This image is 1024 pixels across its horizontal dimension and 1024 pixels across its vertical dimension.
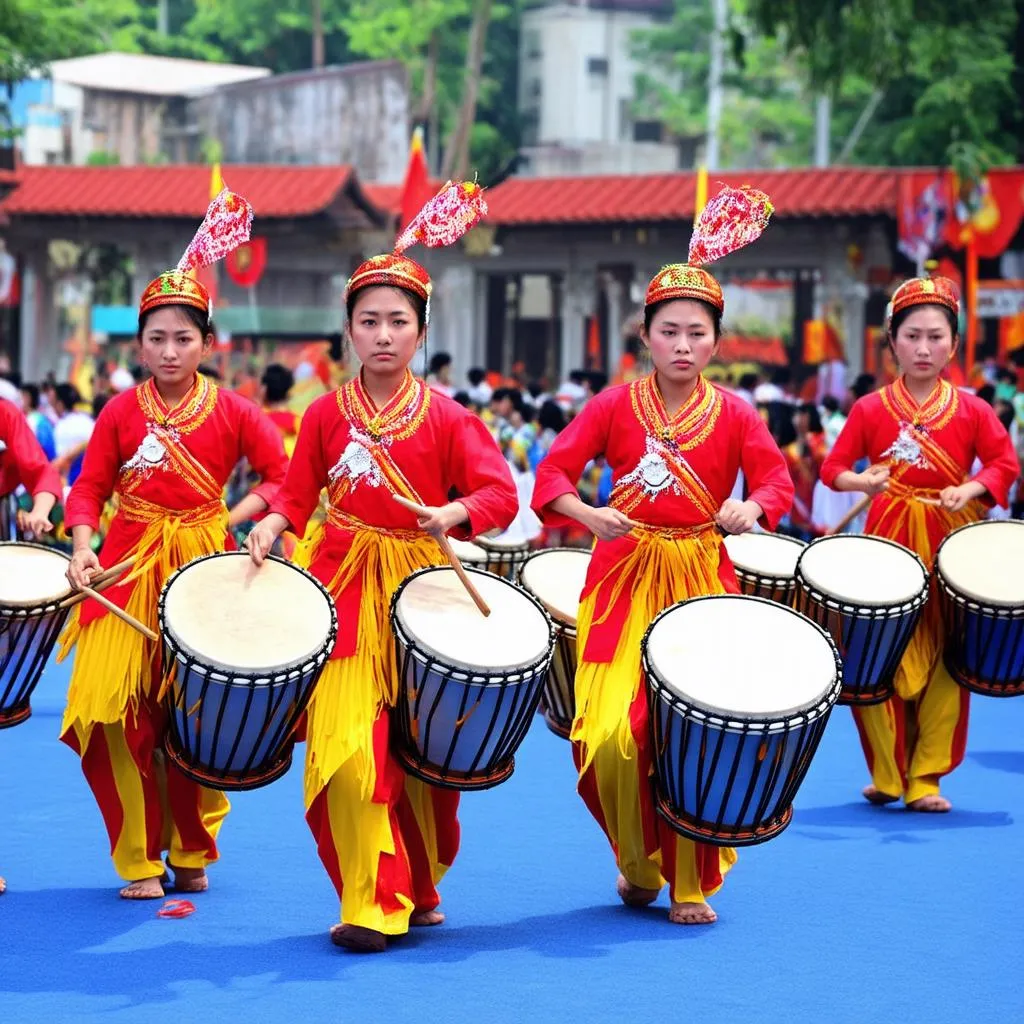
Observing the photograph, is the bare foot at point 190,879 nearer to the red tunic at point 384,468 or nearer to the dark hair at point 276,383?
the red tunic at point 384,468

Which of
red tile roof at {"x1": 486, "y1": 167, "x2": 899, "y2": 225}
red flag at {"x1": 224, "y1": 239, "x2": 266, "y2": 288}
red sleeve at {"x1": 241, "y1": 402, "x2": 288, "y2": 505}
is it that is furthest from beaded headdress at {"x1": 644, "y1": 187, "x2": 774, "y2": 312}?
red flag at {"x1": 224, "y1": 239, "x2": 266, "y2": 288}

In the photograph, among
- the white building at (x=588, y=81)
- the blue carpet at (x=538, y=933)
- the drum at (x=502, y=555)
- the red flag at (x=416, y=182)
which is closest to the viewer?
the blue carpet at (x=538, y=933)

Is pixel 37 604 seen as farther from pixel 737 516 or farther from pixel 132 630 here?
pixel 737 516

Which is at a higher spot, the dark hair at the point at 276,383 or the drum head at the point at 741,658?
the dark hair at the point at 276,383

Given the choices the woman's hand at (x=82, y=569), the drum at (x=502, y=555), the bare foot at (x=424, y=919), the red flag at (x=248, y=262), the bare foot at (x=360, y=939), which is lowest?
the bare foot at (x=424, y=919)

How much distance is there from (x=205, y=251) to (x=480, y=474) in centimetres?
123

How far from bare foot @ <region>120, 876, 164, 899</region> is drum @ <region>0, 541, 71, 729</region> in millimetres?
558

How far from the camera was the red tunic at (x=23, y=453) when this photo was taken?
5.88 m

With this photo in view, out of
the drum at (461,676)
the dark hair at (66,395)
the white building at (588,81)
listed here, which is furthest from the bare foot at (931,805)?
the white building at (588,81)

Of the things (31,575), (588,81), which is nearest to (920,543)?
(31,575)

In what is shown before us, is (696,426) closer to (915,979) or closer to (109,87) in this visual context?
(915,979)

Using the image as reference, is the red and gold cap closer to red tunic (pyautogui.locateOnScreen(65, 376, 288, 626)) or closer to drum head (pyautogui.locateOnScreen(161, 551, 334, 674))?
red tunic (pyautogui.locateOnScreen(65, 376, 288, 626))

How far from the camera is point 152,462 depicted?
5.52 meters

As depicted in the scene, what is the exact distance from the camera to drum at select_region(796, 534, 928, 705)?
626 cm
